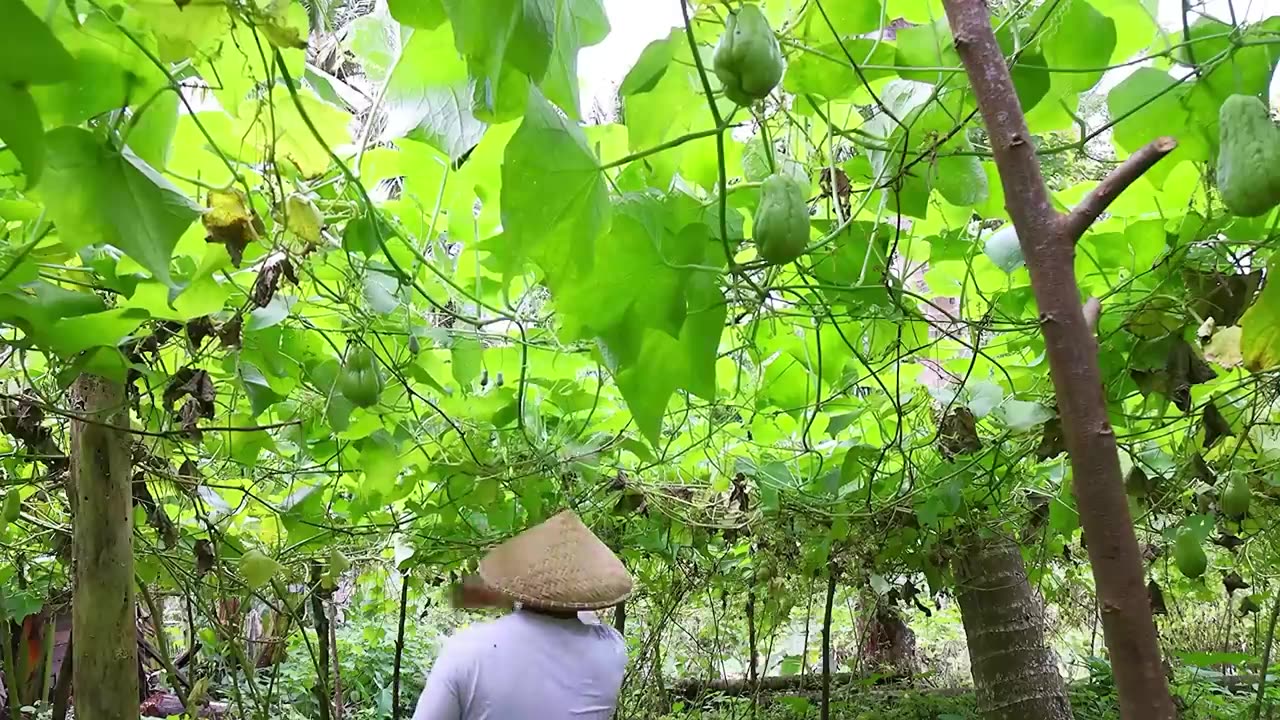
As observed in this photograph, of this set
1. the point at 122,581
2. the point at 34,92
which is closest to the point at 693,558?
the point at 122,581

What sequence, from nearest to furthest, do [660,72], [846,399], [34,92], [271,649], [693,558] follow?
[34,92] < [660,72] < [846,399] < [693,558] < [271,649]

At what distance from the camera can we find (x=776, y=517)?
2.35 metres

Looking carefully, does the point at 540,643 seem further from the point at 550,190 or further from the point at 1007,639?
the point at 1007,639

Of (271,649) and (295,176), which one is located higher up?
(295,176)

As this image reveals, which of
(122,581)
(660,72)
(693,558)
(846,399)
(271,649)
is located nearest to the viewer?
(660,72)

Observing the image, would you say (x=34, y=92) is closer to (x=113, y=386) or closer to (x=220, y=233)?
(x=220, y=233)

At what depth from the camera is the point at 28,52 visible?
42 cm

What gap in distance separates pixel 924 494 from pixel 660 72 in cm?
142

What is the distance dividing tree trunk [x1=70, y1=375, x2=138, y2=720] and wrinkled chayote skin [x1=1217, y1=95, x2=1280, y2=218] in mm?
1145

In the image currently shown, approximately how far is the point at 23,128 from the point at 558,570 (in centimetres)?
166

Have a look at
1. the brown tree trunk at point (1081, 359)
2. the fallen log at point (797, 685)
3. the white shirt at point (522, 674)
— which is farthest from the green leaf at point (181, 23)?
the fallen log at point (797, 685)

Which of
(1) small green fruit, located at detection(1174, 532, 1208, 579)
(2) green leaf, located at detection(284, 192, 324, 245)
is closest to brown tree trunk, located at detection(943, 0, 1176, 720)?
(2) green leaf, located at detection(284, 192, 324, 245)

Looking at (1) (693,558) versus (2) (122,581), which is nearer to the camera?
(2) (122,581)

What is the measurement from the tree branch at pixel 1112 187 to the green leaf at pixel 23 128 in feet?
1.58
